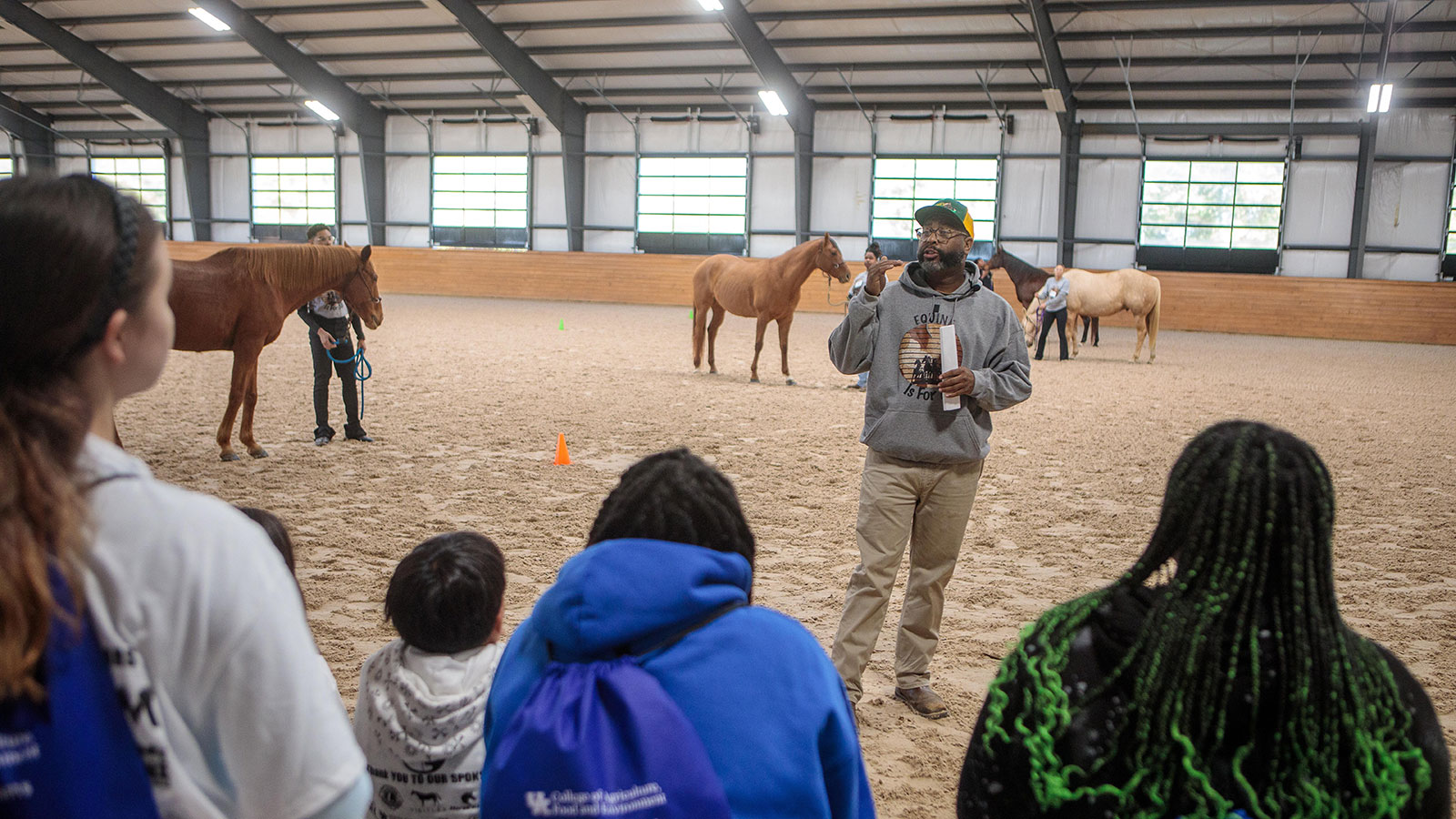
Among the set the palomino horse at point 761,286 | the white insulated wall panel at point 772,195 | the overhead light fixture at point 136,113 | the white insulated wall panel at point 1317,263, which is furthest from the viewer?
the overhead light fixture at point 136,113

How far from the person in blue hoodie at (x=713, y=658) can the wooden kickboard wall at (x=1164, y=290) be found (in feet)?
51.7

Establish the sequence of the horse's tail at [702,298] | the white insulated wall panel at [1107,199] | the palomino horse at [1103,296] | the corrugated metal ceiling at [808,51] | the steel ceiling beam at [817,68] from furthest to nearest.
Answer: the white insulated wall panel at [1107,199] < the steel ceiling beam at [817,68] < the corrugated metal ceiling at [808,51] < the palomino horse at [1103,296] < the horse's tail at [702,298]

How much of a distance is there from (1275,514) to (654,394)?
28.1 feet

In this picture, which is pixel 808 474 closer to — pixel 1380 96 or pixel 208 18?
pixel 1380 96

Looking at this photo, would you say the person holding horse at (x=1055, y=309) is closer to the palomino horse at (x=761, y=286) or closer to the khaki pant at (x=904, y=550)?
the palomino horse at (x=761, y=286)

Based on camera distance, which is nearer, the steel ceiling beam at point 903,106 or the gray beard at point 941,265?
the gray beard at point 941,265

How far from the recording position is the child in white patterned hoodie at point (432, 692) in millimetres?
1850

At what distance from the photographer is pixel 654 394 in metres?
9.69

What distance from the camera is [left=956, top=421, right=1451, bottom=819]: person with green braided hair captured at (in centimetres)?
118

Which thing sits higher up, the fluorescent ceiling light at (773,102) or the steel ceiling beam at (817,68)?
the steel ceiling beam at (817,68)

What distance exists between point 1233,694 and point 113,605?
1155 millimetres

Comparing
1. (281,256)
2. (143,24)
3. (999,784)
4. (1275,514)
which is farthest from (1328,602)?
(143,24)

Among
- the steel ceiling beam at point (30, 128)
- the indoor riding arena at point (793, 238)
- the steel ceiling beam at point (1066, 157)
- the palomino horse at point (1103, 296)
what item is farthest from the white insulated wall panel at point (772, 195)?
the steel ceiling beam at point (30, 128)

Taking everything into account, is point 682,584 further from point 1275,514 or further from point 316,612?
point 316,612
